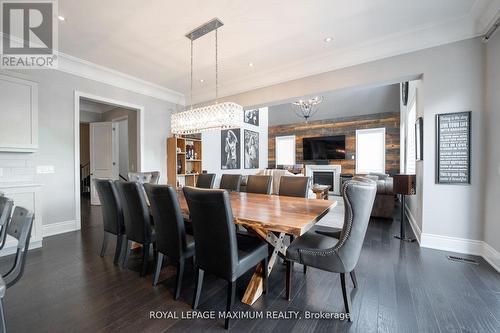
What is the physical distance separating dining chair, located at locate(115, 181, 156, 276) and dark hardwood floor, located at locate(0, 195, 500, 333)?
0.36m

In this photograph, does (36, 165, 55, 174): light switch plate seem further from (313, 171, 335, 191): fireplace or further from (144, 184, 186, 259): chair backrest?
(313, 171, 335, 191): fireplace

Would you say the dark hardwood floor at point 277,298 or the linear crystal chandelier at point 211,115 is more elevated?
the linear crystal chandelier at point 211,115

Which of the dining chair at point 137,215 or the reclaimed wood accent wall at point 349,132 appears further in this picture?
the reclaimed wood accent wall at point 349,132

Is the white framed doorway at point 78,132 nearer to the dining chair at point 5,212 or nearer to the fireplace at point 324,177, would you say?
the dining chair at point 5,212

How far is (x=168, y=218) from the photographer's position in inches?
70.6

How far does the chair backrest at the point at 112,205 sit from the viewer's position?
7.95 feet


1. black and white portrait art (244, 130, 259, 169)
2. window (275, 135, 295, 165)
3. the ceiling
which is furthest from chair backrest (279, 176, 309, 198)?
window (275, 135, 295, 165)

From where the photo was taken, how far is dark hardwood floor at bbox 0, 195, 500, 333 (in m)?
1.52

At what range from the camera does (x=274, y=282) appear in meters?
2.08

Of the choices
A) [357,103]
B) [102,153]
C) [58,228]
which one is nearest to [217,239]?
[58,228]

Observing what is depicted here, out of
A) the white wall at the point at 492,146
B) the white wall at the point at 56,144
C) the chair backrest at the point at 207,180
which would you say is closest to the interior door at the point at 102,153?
the white wall at the point at 56,144

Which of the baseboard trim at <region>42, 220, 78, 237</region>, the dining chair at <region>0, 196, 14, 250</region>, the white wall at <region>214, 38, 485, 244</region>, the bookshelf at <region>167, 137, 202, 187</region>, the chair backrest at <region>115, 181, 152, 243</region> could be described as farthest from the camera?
the bookshelf at <region>167, 137, 202, 187</region>

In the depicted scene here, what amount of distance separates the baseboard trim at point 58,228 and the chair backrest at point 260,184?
302 cm

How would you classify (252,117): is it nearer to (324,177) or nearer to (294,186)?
(324,177)
